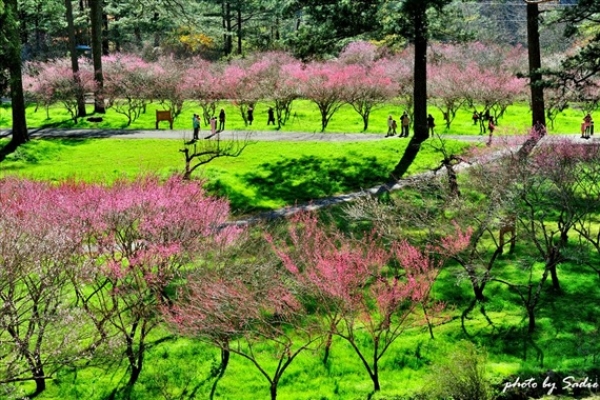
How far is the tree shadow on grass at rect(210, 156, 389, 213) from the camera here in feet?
73.7

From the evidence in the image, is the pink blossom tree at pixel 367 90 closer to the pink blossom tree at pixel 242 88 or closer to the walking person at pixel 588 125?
the pink blossom tree at pixel 242 88

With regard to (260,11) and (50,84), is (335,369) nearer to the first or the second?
(50,84)

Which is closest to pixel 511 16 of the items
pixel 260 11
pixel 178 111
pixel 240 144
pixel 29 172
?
pixel 260 11

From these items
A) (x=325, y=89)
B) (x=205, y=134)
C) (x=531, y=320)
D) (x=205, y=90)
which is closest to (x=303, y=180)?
(x=205, y=134)

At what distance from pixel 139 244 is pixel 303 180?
11.6 meters

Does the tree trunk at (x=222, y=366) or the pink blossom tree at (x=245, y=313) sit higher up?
the pink blossom tree at (x=245, y=313)

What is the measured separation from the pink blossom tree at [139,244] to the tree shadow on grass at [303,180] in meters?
6.78

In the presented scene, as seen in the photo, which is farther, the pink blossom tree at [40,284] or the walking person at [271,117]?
the walking person at [271,117]

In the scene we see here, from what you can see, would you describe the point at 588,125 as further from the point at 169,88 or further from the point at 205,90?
the point at 169,88

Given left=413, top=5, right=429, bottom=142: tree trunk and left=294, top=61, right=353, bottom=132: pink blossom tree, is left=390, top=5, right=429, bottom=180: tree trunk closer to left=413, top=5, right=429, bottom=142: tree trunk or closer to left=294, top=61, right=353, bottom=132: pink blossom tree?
left=413, top=5, right=429, bottom=142: tree trunk

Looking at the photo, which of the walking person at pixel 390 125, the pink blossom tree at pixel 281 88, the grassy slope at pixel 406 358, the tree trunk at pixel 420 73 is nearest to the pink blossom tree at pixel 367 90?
the walking person at pixel 390 125

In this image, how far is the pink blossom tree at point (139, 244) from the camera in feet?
42.8

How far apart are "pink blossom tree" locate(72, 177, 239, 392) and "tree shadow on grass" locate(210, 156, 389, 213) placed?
6.78m

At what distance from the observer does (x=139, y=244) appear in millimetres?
13359
